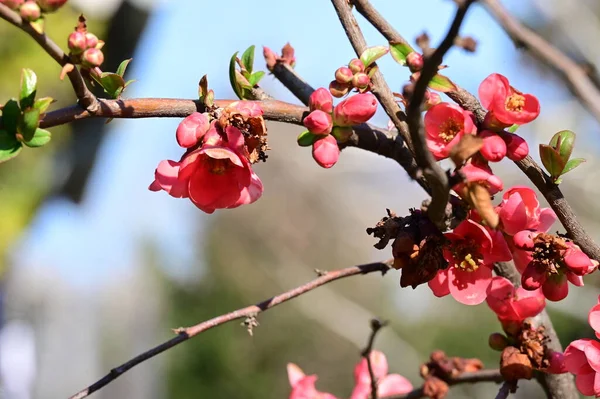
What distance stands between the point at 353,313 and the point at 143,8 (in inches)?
181

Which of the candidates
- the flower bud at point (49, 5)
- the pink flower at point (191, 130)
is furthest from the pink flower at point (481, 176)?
the flower bud at point (49, 5)

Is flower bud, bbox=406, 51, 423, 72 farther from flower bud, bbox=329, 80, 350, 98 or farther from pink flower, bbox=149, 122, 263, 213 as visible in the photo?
pink flower, bbox=149, 122, 263, 213

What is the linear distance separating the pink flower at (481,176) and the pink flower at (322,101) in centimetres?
16

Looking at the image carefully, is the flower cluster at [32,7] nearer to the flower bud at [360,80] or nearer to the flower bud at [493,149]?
the flower bud at [360,80]

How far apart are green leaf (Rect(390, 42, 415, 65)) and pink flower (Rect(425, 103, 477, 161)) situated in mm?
67

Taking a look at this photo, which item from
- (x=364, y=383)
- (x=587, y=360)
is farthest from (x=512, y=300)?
(x=364, y=383)

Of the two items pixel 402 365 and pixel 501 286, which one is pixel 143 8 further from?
pixel 402 365

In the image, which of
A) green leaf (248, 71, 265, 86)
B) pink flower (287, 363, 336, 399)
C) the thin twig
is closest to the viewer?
green leaf (248, 71, 265, 86)

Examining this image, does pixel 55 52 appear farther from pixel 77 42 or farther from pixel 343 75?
pixel 343 75

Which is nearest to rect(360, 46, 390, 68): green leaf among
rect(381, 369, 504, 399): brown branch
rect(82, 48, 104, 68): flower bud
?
rect(82, 48, 104, 68): flower bud

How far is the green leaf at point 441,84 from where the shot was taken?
0.61 meters

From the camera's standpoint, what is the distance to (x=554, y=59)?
32 centimetres

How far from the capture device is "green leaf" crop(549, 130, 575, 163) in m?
0.61

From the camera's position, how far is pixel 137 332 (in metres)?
10.4
